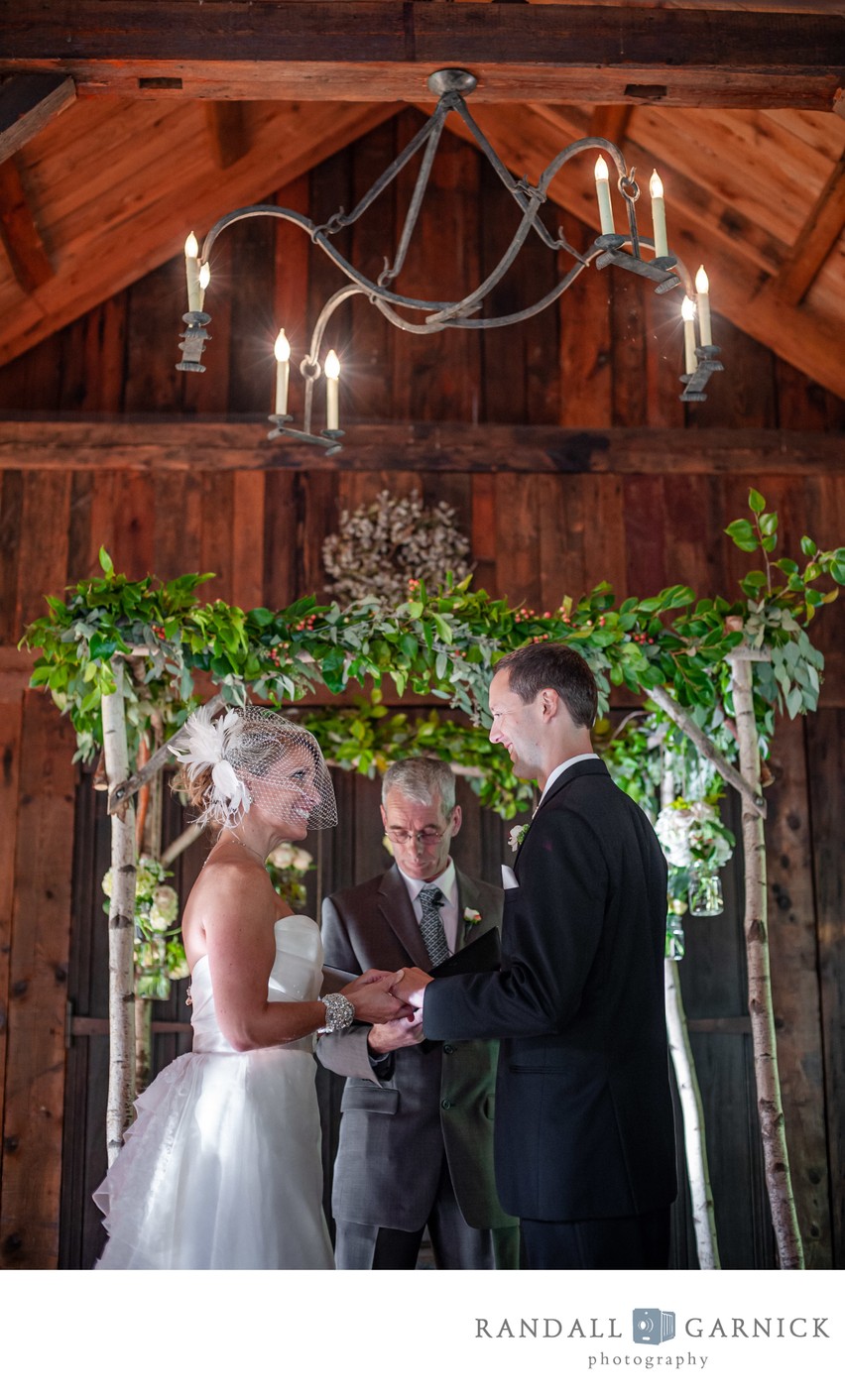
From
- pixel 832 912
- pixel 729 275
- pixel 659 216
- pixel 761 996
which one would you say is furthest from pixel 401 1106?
pixel 729 275

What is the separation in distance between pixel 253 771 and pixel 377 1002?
0.56 metres

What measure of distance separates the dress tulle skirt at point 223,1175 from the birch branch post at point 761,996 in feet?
5.17

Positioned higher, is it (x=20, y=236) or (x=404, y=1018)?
(x=20, y=236)

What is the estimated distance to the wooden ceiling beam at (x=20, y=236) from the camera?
4.71m

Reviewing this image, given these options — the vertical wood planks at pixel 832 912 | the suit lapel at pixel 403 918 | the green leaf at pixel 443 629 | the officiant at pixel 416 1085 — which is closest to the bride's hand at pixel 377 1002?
the officiant at pixel 416 1085

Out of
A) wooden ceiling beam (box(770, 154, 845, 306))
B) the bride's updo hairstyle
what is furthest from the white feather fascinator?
wooden ceiling beam (box(770, 154, 845, 306))

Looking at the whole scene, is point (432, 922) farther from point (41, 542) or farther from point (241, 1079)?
point (41, 542)

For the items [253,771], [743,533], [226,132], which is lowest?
[253,771]

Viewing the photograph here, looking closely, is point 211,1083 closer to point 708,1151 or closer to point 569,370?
point 708,1151

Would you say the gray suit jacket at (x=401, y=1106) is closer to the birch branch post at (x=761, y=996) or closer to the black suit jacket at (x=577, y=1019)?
the black suit jacket at (x=577, y=1019)

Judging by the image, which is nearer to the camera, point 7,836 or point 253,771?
point 253,771

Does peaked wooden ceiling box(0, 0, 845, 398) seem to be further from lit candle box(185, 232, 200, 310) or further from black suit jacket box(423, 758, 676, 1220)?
black suit jacket box(423, 758, 676, 1220)

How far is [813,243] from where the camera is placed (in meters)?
5.00

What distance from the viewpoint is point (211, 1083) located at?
2.51 m
